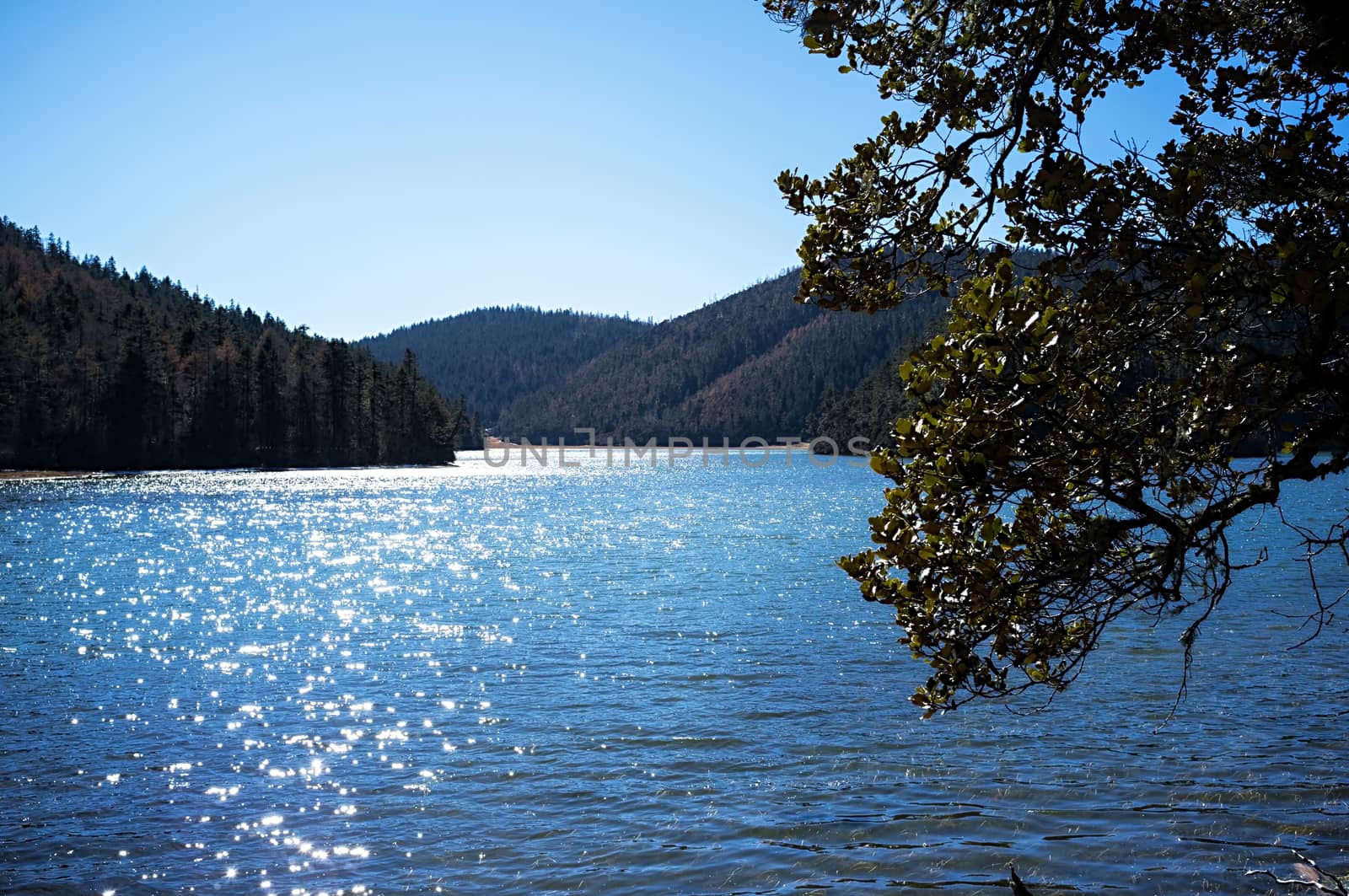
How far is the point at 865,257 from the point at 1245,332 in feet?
8.50

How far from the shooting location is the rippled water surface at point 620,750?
→ 36.0 ft

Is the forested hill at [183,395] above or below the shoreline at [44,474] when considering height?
above

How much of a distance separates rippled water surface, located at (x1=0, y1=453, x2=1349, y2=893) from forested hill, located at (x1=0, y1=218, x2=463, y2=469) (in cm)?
10965

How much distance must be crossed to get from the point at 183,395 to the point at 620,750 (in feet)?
476

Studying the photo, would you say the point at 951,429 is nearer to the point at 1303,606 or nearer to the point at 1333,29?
the point at 1333,29

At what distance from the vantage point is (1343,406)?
16.8ft

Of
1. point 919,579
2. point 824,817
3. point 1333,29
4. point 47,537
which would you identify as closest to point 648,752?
point 824,817

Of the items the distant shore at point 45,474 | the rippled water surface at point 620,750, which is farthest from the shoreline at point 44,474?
the rippled water surface at point 620,750

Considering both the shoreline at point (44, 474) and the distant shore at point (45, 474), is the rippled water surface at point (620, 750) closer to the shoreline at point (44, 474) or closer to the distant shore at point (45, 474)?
the shoreline at point (44, 474)

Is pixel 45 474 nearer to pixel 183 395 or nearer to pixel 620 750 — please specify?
pixel 183 395

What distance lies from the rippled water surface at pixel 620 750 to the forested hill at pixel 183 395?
109649mm

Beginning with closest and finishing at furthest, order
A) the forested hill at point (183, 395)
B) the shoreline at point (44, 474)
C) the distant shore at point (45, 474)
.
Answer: the shoreline at point (44, 474) → the distant shore at point (45, 474) → the forested hill at point (183, 395)

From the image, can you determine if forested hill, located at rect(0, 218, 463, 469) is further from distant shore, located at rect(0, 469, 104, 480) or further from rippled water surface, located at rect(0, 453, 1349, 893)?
rippled water surface, located at rect(0, 453, 1349, 893)

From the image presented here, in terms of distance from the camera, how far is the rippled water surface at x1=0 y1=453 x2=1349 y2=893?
10961 millimetres
